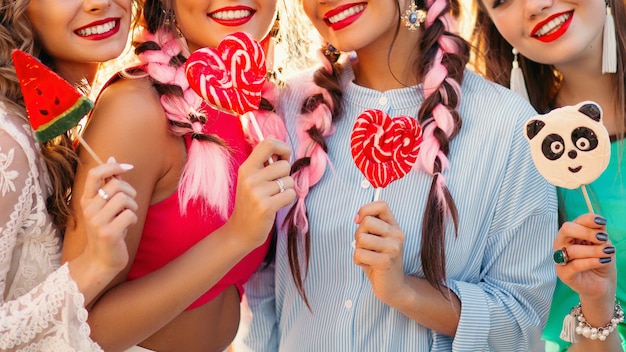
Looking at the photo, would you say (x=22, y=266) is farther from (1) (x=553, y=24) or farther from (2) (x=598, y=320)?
(1) (x=553, y=24)

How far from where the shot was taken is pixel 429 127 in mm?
2748

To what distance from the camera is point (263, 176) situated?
2.31 meters

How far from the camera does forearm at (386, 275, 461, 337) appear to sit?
2537mm

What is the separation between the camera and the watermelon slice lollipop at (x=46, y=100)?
7.20ft

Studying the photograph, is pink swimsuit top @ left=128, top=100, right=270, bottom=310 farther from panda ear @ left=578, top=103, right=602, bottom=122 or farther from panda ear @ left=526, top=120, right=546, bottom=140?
panda ear @ left=578, top=103, right=602, bottom=122

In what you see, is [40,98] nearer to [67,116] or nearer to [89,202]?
[67,116]

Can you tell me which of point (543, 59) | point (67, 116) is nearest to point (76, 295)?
point (67, 116)

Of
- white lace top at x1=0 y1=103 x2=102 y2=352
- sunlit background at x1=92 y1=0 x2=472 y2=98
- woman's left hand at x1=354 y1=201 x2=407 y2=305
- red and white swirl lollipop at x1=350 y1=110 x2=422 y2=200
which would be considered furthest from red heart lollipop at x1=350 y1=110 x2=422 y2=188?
white lace top at x1=0 y1=103 x2=102 y2=352

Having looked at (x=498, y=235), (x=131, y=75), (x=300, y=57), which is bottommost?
(x=498, y=235)

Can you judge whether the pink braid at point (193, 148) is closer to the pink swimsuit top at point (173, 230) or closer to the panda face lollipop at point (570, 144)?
the pink swimsuit top at point (173, 230)

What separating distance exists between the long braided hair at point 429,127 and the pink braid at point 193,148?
0.31 meters

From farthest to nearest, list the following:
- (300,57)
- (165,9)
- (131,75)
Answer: (300,57)
(165,9)
(131,75)

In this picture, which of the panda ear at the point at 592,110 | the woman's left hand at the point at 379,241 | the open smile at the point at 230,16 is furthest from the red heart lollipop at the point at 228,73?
the panda ear at the point at 592,110

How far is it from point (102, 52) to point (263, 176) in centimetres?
69
